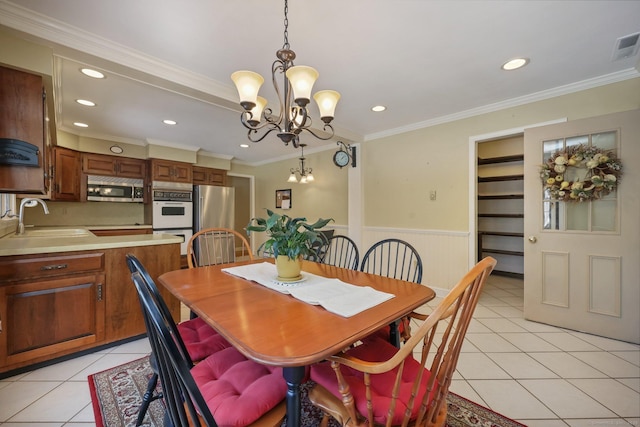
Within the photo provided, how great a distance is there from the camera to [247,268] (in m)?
1.83

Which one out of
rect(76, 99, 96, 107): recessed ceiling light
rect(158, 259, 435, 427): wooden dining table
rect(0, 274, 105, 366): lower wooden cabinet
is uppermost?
rect(76, 99, 96, 107): recessed ceiling light

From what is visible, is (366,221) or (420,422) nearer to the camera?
(420,422)

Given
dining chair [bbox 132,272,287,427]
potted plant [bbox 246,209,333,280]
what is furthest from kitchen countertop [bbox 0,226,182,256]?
dining chair [bbox 132,272,287,427]

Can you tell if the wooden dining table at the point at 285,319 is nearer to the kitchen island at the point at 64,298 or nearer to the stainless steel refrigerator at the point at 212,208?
the kitchen island at the point at 64,298

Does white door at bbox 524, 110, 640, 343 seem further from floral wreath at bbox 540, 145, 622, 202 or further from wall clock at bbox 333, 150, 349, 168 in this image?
wall clock at bbox 333, 150, 349, 168

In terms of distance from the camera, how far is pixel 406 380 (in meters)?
1.01

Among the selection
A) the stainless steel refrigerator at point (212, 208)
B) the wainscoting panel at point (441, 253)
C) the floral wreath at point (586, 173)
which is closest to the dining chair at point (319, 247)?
the wainscoting panel at point (441, 253)

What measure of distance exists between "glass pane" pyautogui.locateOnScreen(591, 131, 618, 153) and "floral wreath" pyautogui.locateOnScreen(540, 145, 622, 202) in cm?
6

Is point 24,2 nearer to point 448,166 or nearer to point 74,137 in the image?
point 74,137

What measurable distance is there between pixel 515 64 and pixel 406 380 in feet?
8.52

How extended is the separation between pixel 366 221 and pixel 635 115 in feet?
9.71

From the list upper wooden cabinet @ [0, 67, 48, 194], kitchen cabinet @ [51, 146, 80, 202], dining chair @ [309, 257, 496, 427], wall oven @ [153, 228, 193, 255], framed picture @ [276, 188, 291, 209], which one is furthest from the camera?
framed picture @ [276, 188, 291, 209]

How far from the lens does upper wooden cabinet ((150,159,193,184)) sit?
14.8 ft

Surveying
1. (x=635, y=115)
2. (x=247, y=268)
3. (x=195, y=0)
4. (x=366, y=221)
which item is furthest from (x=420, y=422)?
(x=366, y=221)
